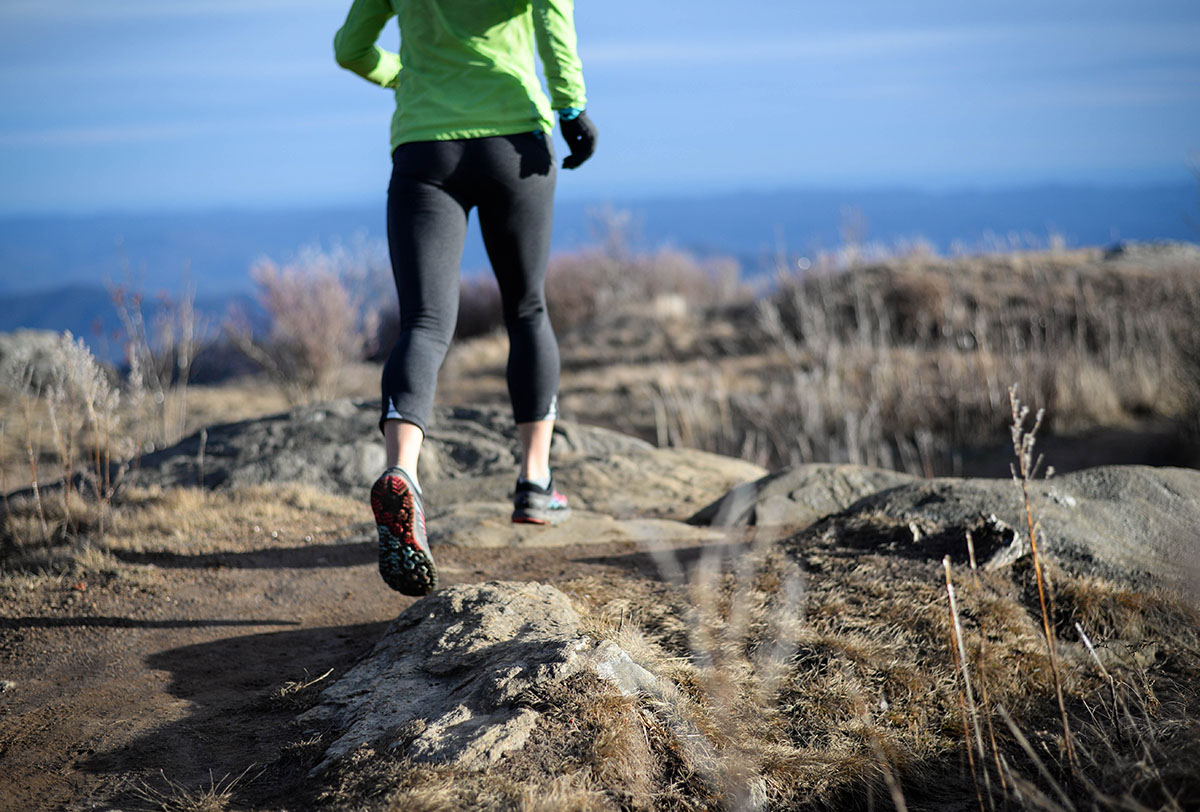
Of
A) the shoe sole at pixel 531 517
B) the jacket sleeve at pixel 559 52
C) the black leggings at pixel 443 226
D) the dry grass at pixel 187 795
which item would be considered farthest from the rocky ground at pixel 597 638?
the jacket sleeve at pixel 559 52

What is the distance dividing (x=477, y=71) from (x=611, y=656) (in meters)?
1.74

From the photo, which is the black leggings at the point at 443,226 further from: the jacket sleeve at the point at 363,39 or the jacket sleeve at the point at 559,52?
the jacket sleeve at the point at 363,39

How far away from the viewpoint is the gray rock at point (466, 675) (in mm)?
1783

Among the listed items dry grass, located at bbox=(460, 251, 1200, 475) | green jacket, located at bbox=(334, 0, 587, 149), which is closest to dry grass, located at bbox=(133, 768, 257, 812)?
green jacket, located at bbox=(334, 0, 587, 149)

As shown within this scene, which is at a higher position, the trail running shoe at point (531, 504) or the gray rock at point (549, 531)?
the trail running shoe at point (531, 504)

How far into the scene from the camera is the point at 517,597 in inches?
93.2

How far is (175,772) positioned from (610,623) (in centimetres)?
99

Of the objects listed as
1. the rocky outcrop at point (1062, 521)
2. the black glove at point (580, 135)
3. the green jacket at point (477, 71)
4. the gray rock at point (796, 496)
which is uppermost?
the green jacket at point (477, 71)

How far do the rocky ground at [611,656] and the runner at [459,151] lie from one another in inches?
25.7

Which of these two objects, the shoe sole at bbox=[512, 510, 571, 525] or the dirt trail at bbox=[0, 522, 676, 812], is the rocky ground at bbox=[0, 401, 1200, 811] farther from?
the shoe sole at bbox=[512, 510, 571, 525]

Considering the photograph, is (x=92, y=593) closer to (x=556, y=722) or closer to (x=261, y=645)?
(x=261, y=645)

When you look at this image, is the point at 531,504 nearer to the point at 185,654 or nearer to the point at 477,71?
the point at 185,654

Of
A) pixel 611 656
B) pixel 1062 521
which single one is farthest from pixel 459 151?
pixel 1062 521

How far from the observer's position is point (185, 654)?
249 cm
